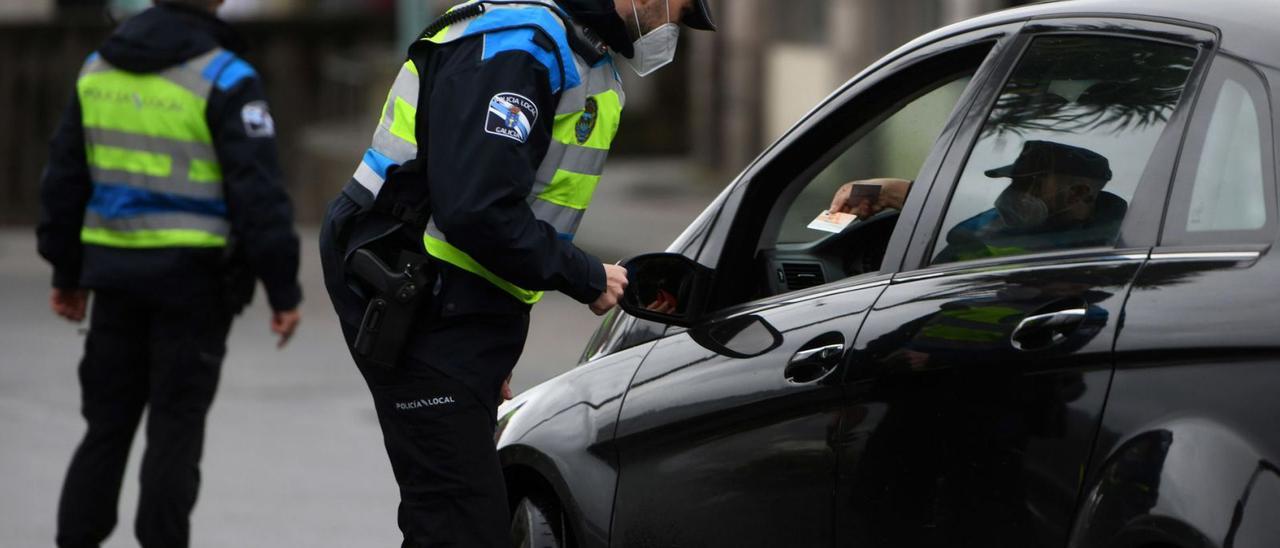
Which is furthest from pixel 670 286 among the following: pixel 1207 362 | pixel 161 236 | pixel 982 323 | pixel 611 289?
pixel 161 236

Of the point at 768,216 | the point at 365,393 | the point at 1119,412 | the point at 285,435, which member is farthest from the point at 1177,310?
the point at 365,393

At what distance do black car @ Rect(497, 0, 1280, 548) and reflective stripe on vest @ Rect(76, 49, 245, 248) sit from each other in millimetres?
1779

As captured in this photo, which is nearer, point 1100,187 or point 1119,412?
point 1119,412

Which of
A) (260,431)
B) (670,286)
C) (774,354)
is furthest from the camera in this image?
(260,431)

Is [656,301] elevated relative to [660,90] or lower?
elevated

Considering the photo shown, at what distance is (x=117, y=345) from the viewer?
17.9ft

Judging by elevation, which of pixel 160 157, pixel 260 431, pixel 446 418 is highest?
pixel 446 418

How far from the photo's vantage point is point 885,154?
12.6 ft

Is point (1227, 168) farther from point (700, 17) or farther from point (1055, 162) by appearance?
point (700, 17)

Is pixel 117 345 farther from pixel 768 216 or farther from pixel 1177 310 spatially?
pixel 1177 310

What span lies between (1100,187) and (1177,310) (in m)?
0.41

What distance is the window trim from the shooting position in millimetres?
2934

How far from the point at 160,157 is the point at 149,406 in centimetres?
66

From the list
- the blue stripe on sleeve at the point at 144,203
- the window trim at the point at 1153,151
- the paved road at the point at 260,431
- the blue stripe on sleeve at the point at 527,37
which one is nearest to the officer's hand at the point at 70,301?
the blue stripe on sleeve at the point at 144,203
